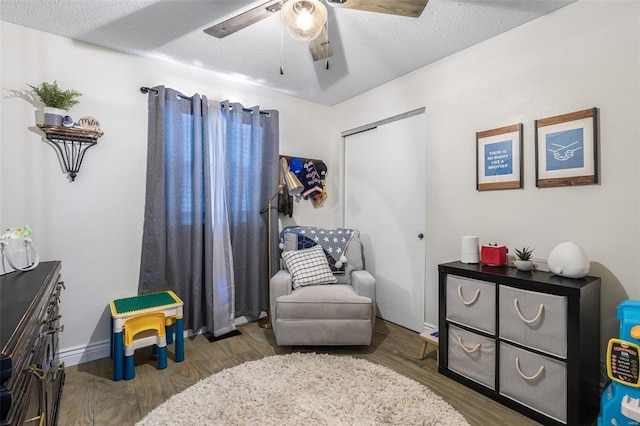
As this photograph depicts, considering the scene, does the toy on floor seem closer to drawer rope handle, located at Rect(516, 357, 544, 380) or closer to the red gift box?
drawer rope handle, located at Rect(516, 357, 544, 380)

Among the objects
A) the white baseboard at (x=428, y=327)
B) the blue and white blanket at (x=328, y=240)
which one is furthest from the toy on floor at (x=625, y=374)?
the blue and white blanket at (x=328, y=240)

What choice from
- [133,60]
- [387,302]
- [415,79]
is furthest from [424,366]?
[133,60]

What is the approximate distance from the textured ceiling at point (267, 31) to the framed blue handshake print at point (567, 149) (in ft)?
2.42

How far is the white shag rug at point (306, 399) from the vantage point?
5.41 feet

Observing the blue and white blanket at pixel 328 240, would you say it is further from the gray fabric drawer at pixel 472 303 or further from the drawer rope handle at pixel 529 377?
the drawer rope handle at pixel 529 377

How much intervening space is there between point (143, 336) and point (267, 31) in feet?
7.90

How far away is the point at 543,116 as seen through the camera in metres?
2.02

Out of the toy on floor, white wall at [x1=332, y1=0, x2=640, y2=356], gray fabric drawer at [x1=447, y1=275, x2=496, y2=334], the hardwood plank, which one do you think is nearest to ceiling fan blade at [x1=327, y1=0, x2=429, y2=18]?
white wall at [x1=332, y1=0, x2=640, y2=356]

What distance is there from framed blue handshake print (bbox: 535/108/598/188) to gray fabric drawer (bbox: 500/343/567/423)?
3.59 ft

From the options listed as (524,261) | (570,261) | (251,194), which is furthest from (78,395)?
(570,261)

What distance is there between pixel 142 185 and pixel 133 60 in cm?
104

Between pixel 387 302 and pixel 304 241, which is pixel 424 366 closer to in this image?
pixel 387 302

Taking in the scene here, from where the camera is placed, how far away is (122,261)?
247cm

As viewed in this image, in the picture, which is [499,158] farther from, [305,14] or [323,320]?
[323,320]
